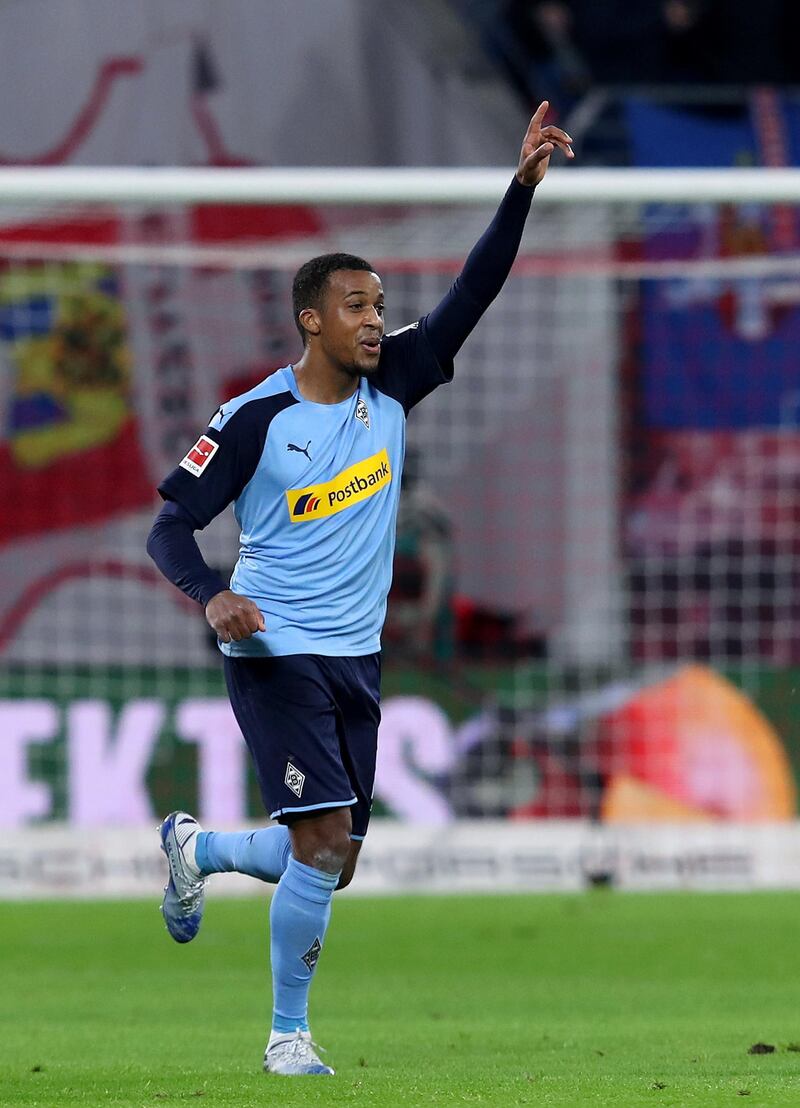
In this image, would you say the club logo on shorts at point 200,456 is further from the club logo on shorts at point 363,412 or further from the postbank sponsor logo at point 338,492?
the club logo on shorts at point 363,412

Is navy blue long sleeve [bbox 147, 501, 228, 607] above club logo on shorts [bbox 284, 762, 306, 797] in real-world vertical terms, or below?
above

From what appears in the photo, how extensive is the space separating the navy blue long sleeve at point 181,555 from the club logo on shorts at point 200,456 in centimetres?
10

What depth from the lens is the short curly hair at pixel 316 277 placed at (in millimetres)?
5434

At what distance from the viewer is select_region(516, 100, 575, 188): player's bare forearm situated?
5434 millimetres

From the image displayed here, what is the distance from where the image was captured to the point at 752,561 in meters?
13.0

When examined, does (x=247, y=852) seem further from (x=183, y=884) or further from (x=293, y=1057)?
(x=293, y=1057)

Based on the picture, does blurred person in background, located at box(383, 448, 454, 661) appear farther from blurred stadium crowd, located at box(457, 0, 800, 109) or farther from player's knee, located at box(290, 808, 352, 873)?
player's knee, located at box(290, 808, 352, 873)

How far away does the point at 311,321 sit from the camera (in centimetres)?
543

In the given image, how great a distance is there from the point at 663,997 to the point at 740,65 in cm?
941

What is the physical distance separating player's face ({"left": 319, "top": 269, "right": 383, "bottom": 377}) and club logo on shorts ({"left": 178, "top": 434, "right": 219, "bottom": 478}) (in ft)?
1.39

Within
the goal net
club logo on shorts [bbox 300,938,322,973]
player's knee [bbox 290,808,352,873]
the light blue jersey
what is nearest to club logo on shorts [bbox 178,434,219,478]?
the light blue jersey

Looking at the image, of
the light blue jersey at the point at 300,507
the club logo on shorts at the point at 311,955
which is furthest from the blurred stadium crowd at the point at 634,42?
the club logo on shorts at the point at 311,955

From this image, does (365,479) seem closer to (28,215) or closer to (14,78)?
(28,215)

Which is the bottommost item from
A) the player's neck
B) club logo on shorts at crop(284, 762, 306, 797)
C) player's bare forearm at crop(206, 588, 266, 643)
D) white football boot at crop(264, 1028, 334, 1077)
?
white football boot at crop(264, 1028, 334, 1077)
